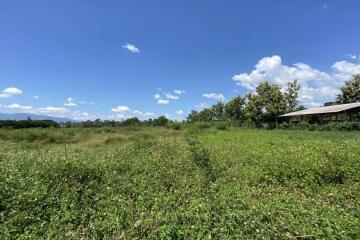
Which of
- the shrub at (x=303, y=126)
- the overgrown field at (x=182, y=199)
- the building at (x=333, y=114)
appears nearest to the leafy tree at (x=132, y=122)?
the building at (x=333, y=114)

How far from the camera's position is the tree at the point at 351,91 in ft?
150

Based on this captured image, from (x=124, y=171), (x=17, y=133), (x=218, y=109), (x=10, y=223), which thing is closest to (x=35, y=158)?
(x=124, y=171)

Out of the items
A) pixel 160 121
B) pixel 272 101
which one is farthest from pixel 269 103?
pixel 160 121

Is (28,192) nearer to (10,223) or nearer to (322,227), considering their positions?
(10,223)

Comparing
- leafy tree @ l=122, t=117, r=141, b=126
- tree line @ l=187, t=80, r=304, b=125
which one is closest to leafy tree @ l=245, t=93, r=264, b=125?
tree line @ l=187, t=80, r=304, b=125

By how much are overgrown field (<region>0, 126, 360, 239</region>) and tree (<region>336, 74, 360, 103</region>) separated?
41837 mm

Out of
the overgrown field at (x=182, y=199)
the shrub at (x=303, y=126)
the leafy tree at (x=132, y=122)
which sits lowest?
the overgrown field at (x=182, y=199)

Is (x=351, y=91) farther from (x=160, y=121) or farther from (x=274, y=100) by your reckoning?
(x=160, y=121)

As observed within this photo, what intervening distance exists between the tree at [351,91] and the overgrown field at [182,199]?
4184cm

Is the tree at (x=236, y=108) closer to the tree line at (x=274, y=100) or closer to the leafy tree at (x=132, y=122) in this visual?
the tree line at (x=274, y=100)

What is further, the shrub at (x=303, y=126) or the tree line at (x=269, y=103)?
the tree line at (x=269, y=103)

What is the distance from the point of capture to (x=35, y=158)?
33.1ft

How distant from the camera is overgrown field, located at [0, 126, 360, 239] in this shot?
4.82 metres

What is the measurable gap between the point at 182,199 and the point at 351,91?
49079mm
